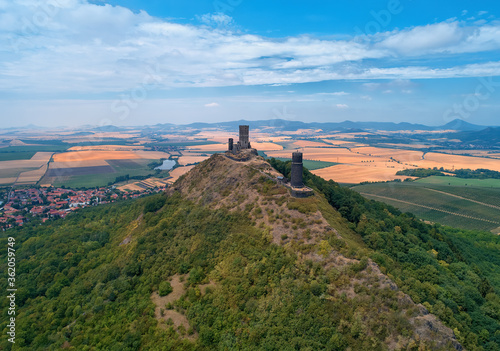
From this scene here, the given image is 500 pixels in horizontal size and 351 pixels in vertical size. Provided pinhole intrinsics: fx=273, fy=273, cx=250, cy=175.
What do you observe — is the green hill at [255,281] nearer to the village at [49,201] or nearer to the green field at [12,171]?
the village at [49,201]

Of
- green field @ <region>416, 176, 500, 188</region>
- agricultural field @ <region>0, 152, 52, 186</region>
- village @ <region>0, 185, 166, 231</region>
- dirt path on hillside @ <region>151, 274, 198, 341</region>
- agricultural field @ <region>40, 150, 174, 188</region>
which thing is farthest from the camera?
agricultural field @ <region>0, 152, 52, 186</region>

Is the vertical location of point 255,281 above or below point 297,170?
below

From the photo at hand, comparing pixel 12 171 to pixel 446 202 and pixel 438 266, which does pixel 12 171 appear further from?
pixel 446 202

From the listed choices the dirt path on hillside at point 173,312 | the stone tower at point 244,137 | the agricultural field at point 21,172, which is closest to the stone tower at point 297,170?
the dirt path on hillside at point 173,312

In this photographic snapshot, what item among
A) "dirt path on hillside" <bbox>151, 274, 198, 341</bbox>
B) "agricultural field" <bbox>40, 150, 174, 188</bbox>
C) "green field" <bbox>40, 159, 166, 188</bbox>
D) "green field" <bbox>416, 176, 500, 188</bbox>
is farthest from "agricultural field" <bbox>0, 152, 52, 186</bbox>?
"green field" <bbox>416, 176, 500, 188</bbox>

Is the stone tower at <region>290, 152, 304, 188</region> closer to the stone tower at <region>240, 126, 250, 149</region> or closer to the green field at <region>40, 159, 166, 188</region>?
the stone tower at <region>240, 126, 250, 149</region>

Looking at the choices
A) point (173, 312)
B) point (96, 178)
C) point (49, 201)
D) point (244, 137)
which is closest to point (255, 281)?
point (173, 312)
